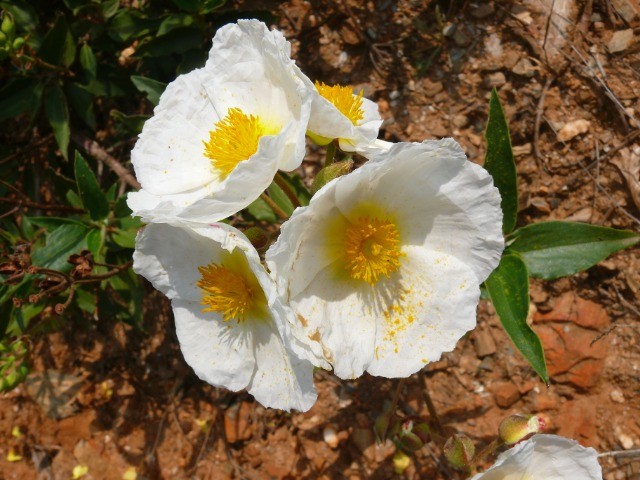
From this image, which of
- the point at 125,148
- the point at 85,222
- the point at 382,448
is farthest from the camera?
the point at 125,148

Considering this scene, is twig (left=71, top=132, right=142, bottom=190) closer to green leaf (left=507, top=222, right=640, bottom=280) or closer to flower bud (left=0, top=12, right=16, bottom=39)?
flower bud (left=0, top=12, right=16, bottom=39)

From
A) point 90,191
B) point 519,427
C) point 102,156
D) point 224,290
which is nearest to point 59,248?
point 90,191

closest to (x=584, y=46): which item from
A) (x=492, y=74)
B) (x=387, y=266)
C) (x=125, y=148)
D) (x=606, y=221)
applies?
(x=492, y=74)

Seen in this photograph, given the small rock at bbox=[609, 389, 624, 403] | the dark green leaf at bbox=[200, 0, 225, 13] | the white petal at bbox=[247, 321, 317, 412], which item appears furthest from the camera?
the small rock at bbox=[609, 389, 624, 403]

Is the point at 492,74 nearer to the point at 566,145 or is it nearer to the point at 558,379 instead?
the point at 566,145

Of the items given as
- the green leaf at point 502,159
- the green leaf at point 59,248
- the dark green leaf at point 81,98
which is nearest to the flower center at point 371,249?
the green leaf at point 502,159

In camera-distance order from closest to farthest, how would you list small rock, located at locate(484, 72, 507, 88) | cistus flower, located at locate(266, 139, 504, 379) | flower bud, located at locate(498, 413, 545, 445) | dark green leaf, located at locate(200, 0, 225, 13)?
cistus flower, located at locate(266, 139, 504, 379) → flower bud, located at locate(498, 413, 545, 445) → dark green leaf, located at locate(200, 0, 225, 13) → small rock, located at locate(484, 72, 507, 88)

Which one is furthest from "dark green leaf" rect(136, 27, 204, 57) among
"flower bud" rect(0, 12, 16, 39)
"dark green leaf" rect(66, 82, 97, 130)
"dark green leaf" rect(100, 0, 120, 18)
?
"flower bud" rect(0, 12, 16, 39)
